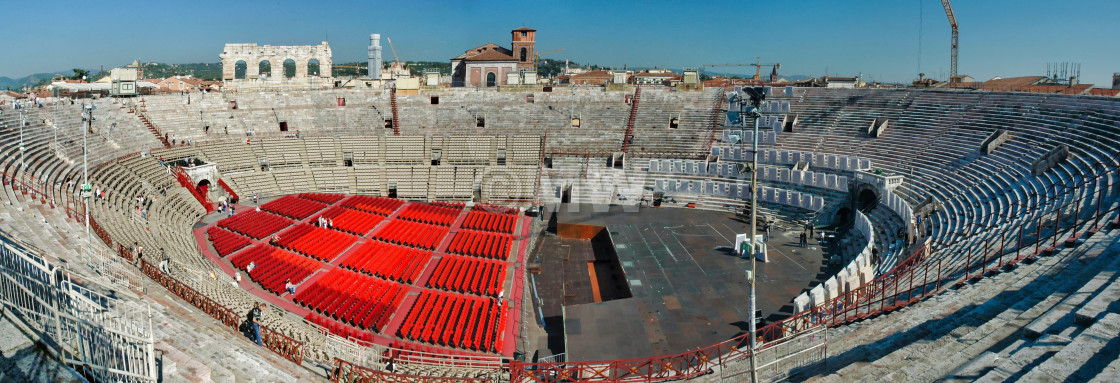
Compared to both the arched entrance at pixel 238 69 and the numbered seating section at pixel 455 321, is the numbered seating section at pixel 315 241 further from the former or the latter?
the arched entrance at pixel 238 69

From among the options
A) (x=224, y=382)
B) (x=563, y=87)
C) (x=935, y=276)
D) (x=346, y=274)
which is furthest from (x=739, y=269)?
(x=563, y=87)

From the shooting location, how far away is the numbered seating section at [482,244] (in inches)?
1090

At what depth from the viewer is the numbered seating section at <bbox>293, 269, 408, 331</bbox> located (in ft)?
66.0

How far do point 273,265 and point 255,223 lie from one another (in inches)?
280

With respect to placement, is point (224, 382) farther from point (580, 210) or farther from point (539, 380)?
point (580, 210)

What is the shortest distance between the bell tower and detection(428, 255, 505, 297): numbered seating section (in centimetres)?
4757

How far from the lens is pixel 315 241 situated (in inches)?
1105

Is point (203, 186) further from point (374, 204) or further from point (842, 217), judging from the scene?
point (842, 217)

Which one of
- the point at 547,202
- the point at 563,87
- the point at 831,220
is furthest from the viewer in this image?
the point at 563,87

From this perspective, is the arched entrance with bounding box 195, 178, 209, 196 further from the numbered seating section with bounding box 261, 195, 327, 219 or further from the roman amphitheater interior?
the numbered seating section with bounding box 261, 195, 327, 219

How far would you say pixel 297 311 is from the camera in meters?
20.8

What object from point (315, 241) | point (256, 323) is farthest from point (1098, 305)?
point (315, 241)

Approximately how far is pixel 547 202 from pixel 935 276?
2525cm

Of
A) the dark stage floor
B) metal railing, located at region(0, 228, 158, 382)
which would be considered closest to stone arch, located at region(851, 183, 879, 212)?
the dark stage floor
